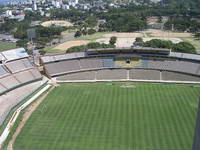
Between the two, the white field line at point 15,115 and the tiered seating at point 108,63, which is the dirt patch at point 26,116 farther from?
the tiered seating at point 108,63

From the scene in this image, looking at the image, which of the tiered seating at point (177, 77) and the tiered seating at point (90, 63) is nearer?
the tiered seating at point (177, 77)

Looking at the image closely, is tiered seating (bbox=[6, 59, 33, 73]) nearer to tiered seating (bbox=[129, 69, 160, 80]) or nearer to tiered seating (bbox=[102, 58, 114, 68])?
tiered seating (bbox=[102, 58, 114, 68])

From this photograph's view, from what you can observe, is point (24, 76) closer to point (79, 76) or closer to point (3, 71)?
point (3, 71)

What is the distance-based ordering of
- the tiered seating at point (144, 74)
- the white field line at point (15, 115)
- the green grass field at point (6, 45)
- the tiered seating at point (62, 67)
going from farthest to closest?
the green grass field at point (6, 45) < the tiered seating at point (62, 67) < the tiered seating at point (144, 74) < the white field line at point (15, 115)

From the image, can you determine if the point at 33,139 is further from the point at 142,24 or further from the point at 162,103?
the point at 142,24

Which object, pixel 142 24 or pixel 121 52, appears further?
pixel 142 24

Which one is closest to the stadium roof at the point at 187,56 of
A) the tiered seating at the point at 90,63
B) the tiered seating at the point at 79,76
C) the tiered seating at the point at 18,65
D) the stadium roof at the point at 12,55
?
the tiered seating at the point at 90,63

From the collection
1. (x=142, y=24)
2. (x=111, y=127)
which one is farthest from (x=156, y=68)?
(x=142, y=24)
